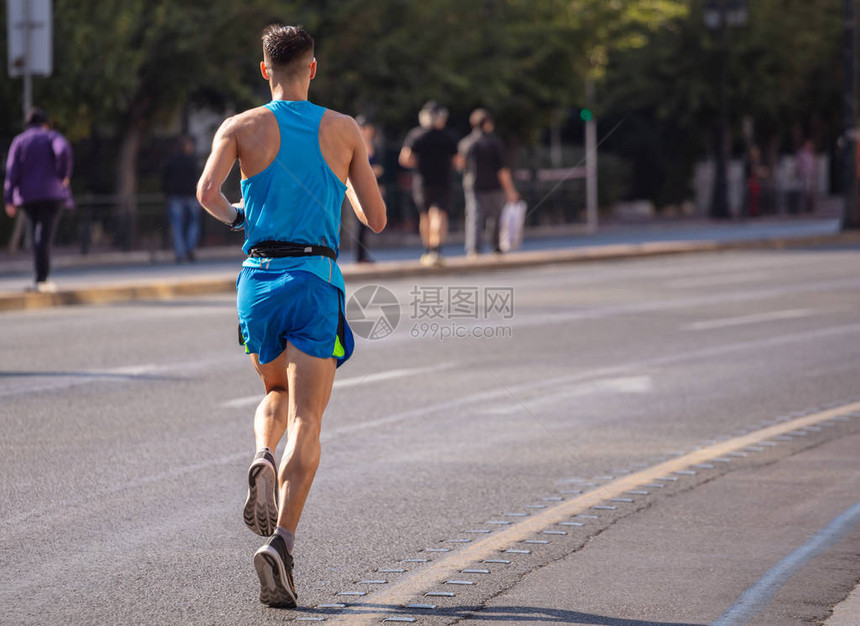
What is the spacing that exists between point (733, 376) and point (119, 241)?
1655 cm

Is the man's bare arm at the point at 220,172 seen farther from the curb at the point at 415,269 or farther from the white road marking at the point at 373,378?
the curb at the point at 415,269

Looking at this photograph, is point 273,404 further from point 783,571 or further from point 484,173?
point 484,173

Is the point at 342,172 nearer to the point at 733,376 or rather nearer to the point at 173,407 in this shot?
the point at 173,407

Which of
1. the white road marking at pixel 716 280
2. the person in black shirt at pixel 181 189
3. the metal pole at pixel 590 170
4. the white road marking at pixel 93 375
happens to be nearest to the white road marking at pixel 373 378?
the white road marking at pixel 93 375

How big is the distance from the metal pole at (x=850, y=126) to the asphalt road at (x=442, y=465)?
1638cm

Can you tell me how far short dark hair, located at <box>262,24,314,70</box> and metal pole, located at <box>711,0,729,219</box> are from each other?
112ft

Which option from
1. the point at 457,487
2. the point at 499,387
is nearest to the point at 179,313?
the point at 499,387

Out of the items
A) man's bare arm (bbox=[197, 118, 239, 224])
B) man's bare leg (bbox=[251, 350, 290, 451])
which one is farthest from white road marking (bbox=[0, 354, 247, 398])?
man's bare arm (bbox=[197, 118, 239, 224])

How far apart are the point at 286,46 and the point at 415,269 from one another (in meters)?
16.6

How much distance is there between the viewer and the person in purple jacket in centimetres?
1706

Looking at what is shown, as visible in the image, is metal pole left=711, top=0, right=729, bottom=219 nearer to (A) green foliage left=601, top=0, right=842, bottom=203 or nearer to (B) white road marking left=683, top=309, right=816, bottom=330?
(A) green foliage left=601, top=0, right=842, bottom=203

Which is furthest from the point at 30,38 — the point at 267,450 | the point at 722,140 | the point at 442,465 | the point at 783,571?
the point at 722,140

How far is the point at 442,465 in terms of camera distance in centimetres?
785

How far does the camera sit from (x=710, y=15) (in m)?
37.9
